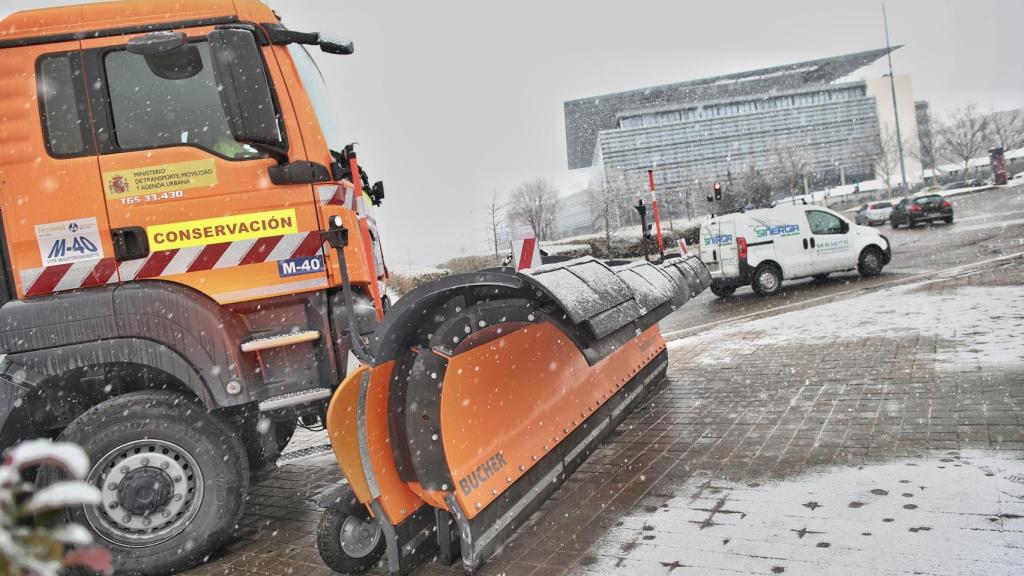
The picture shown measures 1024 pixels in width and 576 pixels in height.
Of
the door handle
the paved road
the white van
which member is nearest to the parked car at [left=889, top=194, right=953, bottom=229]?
the paved road

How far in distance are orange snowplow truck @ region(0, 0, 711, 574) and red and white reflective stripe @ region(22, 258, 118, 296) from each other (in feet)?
0.04

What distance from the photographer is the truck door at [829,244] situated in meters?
15.4

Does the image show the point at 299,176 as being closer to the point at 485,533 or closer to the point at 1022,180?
the point at 485,533

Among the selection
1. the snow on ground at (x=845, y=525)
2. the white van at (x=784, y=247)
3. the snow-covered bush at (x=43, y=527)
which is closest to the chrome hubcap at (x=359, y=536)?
the snow on ground at (x=845, y=525)

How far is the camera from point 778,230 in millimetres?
15312

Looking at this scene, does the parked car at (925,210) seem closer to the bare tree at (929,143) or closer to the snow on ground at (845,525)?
the snow on ground at (845,525)

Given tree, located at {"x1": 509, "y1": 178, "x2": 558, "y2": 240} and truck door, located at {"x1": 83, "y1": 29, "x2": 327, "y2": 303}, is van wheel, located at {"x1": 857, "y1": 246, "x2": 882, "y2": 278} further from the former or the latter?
tree, located at {"x1": 509, "y1": 178, "x2": 558, "y2": 240}

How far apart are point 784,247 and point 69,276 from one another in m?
14.3

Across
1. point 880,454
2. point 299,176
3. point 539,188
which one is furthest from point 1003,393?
point 539,188

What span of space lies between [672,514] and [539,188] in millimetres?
47426

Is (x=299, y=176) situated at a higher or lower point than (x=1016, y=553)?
higher

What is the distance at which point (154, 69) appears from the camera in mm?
3941

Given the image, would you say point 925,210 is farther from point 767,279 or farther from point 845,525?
point 845,525

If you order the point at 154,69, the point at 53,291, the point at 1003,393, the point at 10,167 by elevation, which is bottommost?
the point at 1003,393
